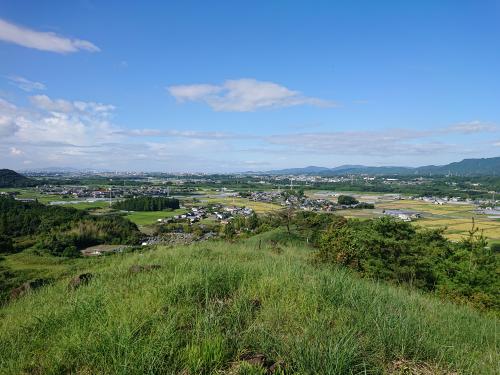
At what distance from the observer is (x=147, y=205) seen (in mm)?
69938

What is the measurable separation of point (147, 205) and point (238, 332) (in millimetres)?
69883

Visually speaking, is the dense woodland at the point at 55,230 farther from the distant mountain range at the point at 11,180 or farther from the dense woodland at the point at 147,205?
the distant mountain range at the point at 11,180

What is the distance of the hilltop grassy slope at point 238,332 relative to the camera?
9.25ft

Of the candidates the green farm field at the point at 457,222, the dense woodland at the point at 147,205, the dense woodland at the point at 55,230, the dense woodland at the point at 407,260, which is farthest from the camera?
the dense woodland at the point at 147,205

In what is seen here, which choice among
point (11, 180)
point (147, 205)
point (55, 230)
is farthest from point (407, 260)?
point (11, 180)

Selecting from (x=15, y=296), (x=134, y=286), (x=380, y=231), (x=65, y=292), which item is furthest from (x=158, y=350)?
(x=380, y=231)

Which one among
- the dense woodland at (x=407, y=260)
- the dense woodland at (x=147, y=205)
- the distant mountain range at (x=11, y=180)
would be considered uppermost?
the distant mountain range at (x=11, y=180)

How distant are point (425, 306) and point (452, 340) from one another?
1622mm

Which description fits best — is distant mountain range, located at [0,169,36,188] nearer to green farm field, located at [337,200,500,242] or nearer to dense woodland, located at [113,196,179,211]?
dense woodland, located at [113,196,179,211]

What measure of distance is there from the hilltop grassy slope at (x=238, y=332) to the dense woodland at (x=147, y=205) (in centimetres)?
6693

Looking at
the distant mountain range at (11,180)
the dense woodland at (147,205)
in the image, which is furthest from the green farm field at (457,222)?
the distant mountain range at (11,180)

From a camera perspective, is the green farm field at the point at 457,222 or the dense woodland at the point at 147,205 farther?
the dense woodland at the point at 147,205

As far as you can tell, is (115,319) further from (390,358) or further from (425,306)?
(425,306)

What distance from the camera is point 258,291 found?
4.57 metres
